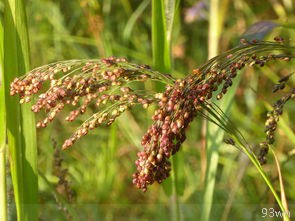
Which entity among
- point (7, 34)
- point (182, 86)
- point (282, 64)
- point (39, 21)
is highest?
point (39, 21)

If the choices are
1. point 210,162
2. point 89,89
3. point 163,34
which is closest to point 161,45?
point 163,34

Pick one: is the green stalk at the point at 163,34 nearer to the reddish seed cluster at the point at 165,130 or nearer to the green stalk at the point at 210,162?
the green stalk at the point at 210,162

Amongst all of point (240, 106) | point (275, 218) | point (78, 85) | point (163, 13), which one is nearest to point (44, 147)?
point (240, 106)

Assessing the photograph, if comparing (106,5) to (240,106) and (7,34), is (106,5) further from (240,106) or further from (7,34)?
(7,34)

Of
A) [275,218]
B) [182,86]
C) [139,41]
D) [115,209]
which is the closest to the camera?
[182,86]

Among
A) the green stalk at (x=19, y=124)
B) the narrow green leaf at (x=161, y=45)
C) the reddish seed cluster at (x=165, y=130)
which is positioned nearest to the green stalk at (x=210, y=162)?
the narrow green leaf at (x=161, y=45)
